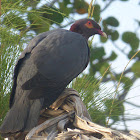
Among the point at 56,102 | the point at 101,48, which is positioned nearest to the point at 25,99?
the point at 56,102

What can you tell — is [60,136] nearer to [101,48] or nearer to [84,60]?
[84,60]

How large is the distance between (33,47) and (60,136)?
31cm

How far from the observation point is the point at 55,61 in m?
0.80

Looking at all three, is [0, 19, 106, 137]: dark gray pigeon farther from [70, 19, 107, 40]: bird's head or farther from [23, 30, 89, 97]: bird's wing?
[70, 19, 107, 40]: bird's head

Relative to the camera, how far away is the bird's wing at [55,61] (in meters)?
0.78

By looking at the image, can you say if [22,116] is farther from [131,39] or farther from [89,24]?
[131,39]

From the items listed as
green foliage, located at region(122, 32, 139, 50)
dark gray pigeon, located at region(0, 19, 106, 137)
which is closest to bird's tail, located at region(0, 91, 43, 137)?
dark gray pigeon, located at region(0, 19, 106, 137)

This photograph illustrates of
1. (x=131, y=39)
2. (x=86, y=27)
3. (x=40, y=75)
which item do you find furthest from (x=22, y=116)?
(x=131, y=39)

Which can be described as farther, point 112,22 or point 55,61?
point 112,22

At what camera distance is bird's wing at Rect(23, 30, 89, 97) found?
78 centimetres

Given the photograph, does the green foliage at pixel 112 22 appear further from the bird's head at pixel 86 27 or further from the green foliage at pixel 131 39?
the bird's head at pixel 86 27

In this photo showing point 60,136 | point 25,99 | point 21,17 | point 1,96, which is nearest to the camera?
point 60,136

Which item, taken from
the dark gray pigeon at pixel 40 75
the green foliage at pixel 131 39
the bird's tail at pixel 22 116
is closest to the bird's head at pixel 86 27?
the dark gray pigeon at pixel 40 75

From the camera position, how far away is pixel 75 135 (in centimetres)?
62
